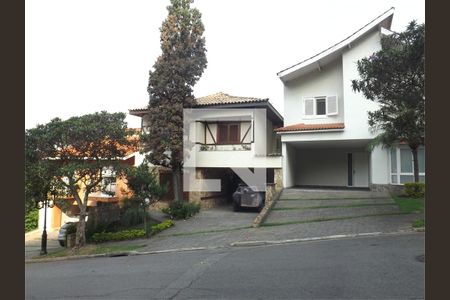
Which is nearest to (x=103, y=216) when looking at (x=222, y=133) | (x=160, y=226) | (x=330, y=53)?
(x=160, y=226)

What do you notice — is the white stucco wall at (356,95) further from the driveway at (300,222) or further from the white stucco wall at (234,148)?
the white stucco wall at (234,148)

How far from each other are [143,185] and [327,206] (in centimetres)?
794

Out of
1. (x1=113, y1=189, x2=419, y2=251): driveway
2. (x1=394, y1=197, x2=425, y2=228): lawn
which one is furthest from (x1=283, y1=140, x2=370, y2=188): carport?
(x1=394, y1=197, x2=425, y2=228): lawn

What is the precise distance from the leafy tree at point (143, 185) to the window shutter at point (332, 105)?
33.9 feet

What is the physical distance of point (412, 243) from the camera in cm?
921

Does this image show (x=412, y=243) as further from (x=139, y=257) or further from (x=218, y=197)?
(x=218, y=197)

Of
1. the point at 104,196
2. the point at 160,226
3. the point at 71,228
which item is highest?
the point at 104,196

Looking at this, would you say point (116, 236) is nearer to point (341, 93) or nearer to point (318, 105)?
point (318, 105)

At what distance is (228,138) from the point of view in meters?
21.8

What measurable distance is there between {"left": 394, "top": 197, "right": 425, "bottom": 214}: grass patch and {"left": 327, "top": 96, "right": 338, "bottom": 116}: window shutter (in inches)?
231

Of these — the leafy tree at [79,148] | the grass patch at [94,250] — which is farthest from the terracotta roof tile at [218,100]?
the grass patch at [94,250]

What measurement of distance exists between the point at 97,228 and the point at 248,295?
39.7 ft

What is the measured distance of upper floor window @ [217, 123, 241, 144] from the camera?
21734 millimetres

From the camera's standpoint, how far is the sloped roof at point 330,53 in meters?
18.0
